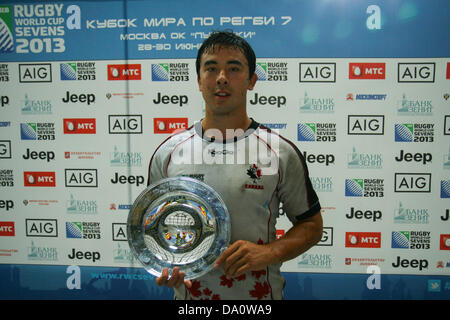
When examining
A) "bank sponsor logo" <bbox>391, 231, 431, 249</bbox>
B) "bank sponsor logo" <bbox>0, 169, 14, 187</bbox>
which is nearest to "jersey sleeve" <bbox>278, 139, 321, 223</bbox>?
"bank sponsor logo" <bbox>391, 231, 431, 249</bbox>

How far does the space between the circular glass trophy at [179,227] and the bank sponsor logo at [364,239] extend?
1269mm

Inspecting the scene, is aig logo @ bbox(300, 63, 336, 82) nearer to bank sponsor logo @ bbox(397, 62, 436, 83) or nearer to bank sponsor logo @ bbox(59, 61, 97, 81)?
bank sponsor logo @ bbox(397, 62, 436, 83)

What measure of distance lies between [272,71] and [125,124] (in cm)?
109

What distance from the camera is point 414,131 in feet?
6.19

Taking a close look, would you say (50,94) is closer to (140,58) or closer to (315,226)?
(140,58)

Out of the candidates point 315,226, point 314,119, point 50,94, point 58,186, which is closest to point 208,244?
point 315,226

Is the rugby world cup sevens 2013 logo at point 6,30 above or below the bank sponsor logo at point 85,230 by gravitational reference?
above

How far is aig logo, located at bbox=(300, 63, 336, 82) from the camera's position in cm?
188

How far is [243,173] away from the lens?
1.15 m

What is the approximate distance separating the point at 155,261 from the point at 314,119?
4.50 feet

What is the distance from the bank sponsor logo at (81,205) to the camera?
2043mm

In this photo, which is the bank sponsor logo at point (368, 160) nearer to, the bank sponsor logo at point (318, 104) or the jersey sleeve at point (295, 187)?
the bank sponsor logo at point (318, 104)

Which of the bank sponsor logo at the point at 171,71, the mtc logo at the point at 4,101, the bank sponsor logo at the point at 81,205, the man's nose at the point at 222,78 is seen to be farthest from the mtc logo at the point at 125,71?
the man's nose at the point at 222,78

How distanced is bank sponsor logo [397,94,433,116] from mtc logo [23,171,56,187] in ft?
8.14
